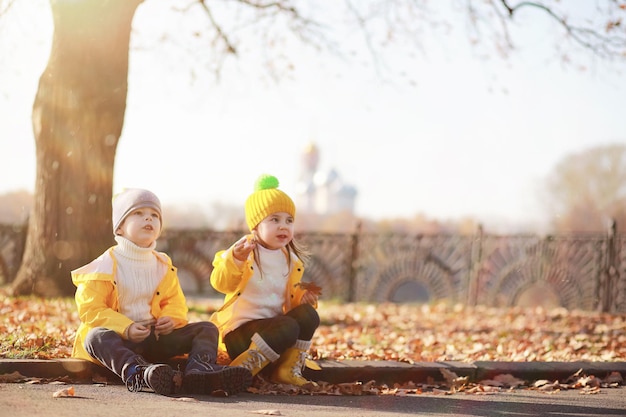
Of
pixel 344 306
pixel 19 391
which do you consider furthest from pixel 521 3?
pixel 19 391

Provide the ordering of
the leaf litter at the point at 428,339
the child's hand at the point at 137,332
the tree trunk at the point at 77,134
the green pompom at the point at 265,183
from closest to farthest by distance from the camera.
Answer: the child's hand at the point at 137,332, the green pompom at the point at 265,183, the leaf litter at the point at 428,339, the tree trunk at the point at 77,134

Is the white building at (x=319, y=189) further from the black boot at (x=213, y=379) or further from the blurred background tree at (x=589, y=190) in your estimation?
the black boot at (x=213, y=379)

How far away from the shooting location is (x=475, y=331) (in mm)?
10133

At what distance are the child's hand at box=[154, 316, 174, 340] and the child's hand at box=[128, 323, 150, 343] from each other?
15cm

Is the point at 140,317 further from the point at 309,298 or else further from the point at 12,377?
the point at 309,298

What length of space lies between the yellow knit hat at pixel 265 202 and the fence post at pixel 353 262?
38.0 ft

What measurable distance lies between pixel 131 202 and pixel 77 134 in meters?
4.61

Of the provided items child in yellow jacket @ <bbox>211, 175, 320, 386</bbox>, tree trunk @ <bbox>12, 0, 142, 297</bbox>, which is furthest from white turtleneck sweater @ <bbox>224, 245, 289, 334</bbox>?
tree trunk @ <bbox>12, 0, 142, 297</bbox>

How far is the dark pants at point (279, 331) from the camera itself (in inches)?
189

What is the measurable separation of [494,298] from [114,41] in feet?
36.5

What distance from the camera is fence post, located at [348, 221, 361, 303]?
656 inches

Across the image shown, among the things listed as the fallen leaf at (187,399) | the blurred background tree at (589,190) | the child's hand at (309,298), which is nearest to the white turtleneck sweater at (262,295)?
the child's hand at (309,298)

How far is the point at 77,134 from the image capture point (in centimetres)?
907

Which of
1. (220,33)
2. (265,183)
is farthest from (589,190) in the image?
(265,183)
